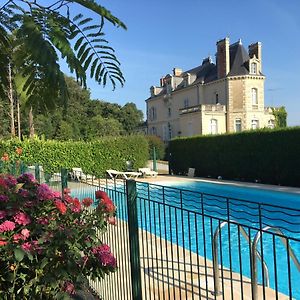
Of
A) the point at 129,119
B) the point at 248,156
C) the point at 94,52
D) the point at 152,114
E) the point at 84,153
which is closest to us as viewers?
the point at 94,52

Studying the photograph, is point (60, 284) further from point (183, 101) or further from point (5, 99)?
point (183, 101)

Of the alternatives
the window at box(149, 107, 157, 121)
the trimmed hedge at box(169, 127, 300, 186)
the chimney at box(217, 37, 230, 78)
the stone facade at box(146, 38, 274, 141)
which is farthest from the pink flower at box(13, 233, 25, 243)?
the window at box(149, 107, 157, 121)

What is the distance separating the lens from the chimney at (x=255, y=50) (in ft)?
154

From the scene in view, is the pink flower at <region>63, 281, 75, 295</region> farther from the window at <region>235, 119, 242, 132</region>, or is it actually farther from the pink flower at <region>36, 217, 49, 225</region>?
the window at <region>235, 119, 242, 132</region>

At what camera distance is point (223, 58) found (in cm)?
4722

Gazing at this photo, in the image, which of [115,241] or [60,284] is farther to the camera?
[115,241]

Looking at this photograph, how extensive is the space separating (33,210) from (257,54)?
47.7m

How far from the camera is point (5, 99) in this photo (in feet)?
8.63

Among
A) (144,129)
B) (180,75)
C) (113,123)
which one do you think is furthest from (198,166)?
(144,129)

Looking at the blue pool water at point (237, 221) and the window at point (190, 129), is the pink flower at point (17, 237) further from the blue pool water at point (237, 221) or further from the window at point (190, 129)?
the window at point (190, 129)

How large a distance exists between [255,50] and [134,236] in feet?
157

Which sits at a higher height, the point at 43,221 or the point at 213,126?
the point at 213,126

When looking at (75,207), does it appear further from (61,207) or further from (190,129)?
(190,129)

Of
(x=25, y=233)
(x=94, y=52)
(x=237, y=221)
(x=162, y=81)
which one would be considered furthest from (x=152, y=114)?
(x=94, y=52)
